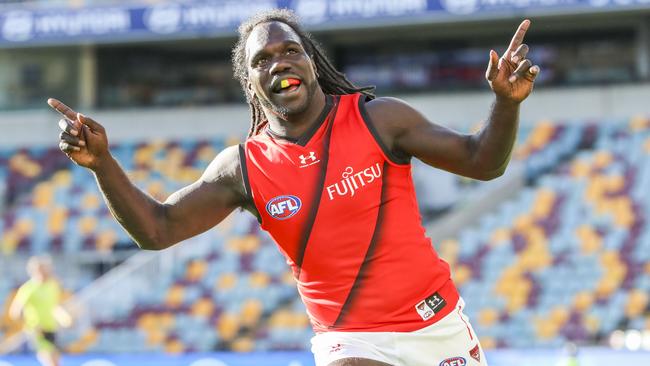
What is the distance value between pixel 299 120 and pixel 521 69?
892 mm

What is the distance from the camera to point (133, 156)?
67.1ft

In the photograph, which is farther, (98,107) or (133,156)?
(98,107)

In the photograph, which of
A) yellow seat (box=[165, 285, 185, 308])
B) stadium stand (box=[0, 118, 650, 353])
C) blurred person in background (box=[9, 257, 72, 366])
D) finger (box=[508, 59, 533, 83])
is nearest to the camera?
finger (box=[508, 59, 533, 83])

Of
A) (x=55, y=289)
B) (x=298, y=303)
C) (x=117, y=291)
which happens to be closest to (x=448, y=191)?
(x=298, y=303)

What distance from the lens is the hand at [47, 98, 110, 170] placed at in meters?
3.98

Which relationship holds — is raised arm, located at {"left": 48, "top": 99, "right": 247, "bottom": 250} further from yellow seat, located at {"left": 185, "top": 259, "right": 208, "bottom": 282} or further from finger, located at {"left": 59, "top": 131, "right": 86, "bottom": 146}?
yellow seat, located at {"left": 185, "top": 259, "right": 208, "bottom": 282}

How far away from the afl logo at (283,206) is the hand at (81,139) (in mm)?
630

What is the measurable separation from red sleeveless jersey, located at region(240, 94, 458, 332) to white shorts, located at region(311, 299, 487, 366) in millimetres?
33

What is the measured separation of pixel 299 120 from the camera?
4.24 metres

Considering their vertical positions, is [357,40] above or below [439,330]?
above

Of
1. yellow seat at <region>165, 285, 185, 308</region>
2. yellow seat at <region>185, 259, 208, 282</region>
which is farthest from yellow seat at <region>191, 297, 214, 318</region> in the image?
yellow seat at <region>185, 259, 208, 282</region>

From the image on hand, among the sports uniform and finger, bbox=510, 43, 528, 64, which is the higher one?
finger, bbox=510, 43, 528, 64

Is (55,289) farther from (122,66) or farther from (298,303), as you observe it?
(122,66)

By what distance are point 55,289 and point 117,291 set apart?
118 inches
